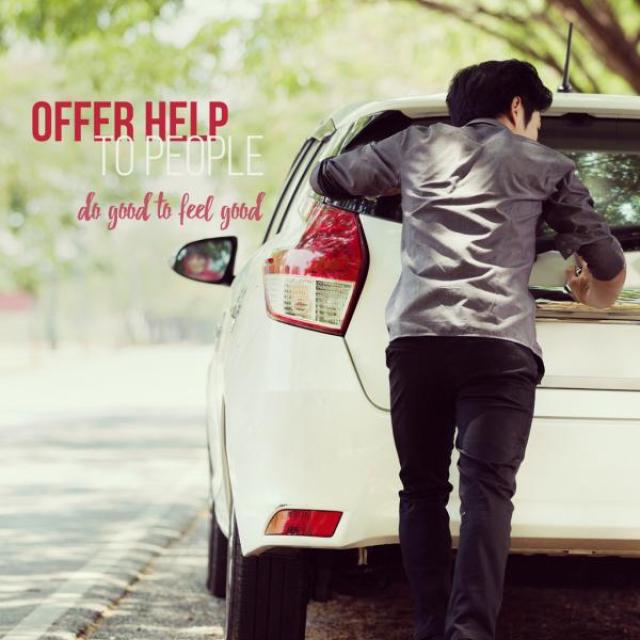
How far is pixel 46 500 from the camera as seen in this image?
9.52m

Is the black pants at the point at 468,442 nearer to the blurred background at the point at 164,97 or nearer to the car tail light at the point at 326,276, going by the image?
the car tail light at the point at 326,276

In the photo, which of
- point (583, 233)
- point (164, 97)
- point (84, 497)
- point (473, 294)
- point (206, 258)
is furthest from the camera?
point (164, 97)

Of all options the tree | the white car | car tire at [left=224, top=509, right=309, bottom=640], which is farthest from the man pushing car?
the tree

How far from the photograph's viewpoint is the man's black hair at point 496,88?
3.63m

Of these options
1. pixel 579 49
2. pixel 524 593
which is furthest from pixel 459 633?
pixel 579 49

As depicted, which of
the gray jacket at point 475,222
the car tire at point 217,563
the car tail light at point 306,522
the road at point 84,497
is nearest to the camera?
the gray jacket at point 475,222

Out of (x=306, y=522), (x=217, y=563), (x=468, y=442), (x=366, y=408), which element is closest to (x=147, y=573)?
(x=217, y=563)

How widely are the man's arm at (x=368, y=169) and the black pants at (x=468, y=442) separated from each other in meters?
0.40

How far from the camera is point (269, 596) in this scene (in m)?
4.16

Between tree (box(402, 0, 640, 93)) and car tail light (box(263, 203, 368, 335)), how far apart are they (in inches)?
331

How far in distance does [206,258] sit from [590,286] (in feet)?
7.57

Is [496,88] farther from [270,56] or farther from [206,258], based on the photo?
[270,56]

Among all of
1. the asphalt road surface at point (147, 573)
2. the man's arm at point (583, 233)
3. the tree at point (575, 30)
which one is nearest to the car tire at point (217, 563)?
the asphalt road surface at point (147, 573)

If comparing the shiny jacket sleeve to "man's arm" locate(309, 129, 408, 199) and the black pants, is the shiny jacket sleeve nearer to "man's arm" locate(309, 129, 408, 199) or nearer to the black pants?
the black pants
